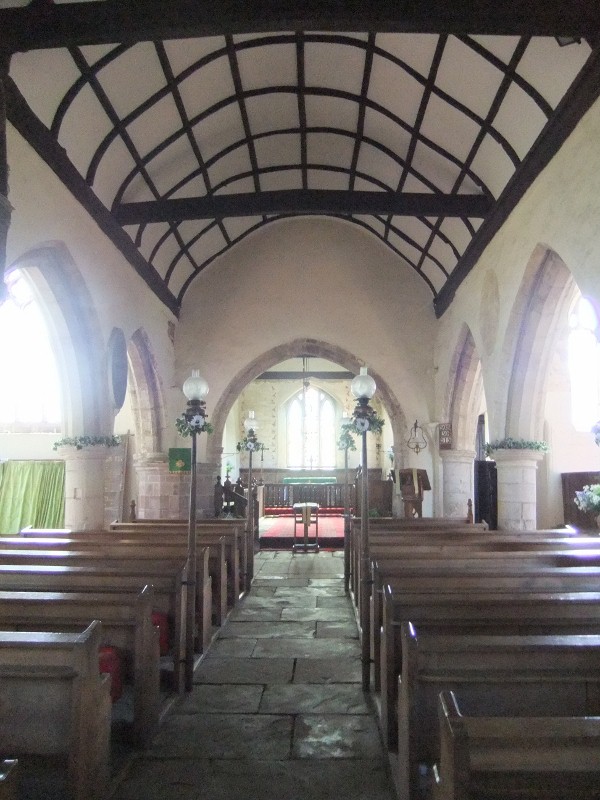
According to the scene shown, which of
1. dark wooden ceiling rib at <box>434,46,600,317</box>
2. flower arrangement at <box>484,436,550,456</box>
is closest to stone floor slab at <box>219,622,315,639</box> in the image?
flower arrangement at <box>484,436,550,456</box>

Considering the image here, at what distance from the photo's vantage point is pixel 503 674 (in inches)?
86.6

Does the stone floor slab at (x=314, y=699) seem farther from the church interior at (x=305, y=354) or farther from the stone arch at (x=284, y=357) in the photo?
the stone arch at (x=284, y=357)

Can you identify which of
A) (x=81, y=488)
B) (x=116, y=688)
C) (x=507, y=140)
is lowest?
(x=116, y=688)

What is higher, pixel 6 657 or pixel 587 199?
pixel 587 199

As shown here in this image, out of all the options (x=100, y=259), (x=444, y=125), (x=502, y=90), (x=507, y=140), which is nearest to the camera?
(x=502, y=90)

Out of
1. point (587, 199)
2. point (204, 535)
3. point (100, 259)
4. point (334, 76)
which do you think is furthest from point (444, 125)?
point (204, 535)

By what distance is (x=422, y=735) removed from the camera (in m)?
2.39

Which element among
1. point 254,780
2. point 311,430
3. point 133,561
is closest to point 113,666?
point 254,780

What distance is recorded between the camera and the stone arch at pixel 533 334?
6754mm

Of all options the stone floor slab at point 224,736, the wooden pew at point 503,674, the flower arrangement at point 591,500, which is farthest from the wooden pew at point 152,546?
the flower arrangement at point 591,500

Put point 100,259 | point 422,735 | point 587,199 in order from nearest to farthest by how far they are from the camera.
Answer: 1. point 422,735
2. point 587,199
3. point 100,259

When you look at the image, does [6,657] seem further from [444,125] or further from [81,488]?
[444,125]

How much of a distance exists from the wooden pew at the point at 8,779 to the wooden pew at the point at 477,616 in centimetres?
186

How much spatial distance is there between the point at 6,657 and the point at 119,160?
635 cm
